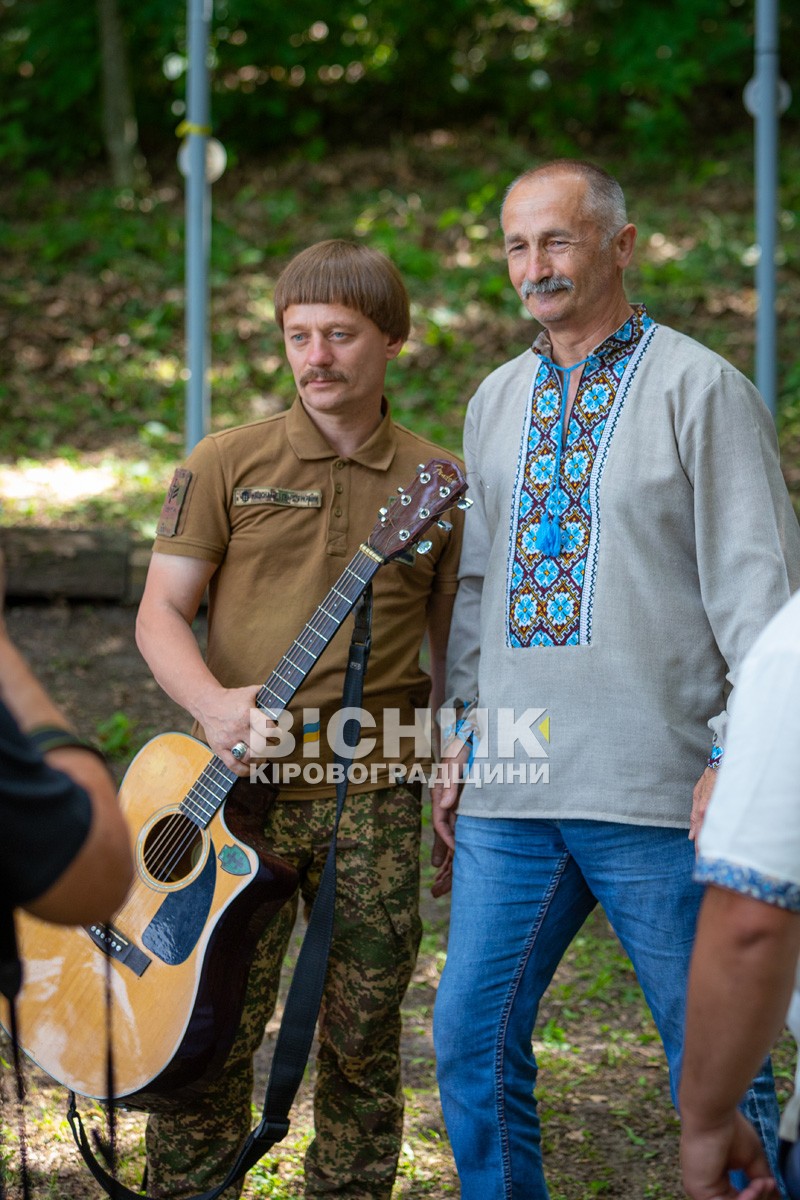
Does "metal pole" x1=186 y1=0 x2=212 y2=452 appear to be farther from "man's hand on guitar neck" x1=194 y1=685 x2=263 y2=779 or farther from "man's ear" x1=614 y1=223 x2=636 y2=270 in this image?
"man's ear" x1=614 y1=223 x2=636 y2=270

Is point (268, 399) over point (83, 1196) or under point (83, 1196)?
over

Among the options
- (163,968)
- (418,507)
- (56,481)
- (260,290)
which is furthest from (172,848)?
(260,290)

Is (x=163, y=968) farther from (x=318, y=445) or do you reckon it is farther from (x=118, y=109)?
(x=118, y=109)

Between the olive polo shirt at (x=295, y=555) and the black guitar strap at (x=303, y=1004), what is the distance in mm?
117

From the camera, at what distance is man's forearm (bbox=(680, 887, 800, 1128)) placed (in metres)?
1.51

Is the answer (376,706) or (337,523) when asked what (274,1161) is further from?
(337,523)

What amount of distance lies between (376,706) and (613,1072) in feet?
5.80

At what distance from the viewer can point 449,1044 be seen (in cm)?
256

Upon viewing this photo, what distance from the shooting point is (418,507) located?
2668 millimetres

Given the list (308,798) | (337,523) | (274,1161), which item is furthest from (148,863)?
(274,1161)

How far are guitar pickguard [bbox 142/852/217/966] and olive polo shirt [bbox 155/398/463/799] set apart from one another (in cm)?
28

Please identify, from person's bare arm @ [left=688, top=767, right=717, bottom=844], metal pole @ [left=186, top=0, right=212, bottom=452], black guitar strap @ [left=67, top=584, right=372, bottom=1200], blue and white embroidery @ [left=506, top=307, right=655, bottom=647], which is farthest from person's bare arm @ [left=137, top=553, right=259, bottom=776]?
metal pole @ [left=186, top=0, right=212, bottom=452]

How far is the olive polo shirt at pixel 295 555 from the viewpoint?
2.81 m

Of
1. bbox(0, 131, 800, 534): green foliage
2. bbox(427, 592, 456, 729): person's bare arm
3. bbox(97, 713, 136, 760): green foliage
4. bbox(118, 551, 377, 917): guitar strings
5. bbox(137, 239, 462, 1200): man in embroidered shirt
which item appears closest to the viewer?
bbox(118, 551, 377, 917): guitar strings
